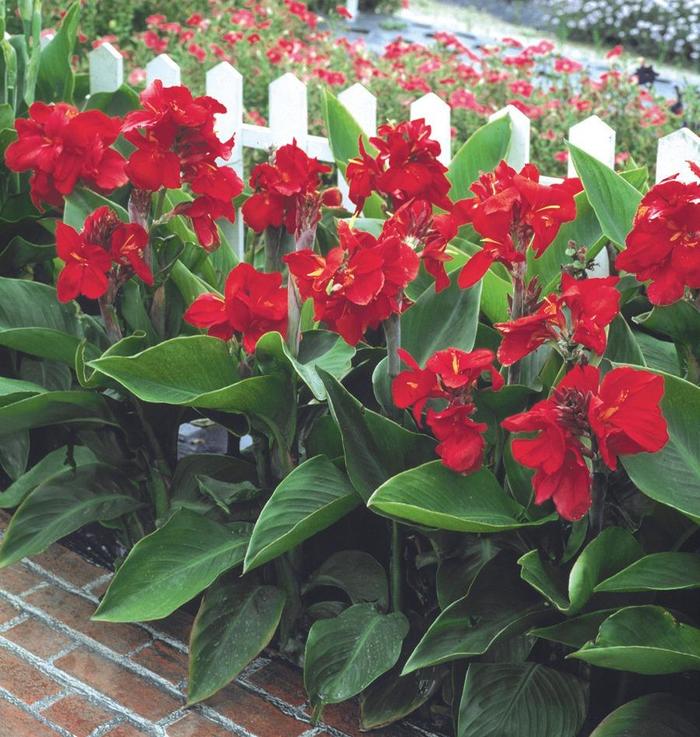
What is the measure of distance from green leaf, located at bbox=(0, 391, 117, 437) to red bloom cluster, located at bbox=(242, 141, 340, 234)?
0.48 meters

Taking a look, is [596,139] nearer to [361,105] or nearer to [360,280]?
[361,105]

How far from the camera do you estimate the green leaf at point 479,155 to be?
2553mm

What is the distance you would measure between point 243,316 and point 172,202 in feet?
2.90

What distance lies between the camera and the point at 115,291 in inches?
84.6

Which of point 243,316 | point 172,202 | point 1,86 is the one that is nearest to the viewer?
point 243,316

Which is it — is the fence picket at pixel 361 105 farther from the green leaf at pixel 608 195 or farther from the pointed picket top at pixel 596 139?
the green leaf at pixel 608 195

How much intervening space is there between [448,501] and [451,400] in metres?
0.16

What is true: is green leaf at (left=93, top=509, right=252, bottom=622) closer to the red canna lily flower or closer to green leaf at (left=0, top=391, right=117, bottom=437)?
green leaf at (left=0, top=391, right=117, bottom=437)

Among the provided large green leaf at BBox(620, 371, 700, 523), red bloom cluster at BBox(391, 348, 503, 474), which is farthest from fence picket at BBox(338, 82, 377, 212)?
large green leaf at BBox(620, 371, 700, 523)

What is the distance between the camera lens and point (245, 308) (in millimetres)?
1907

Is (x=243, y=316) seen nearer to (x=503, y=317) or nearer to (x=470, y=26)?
(x=503, y=317)

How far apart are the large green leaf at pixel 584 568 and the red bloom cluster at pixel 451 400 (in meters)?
0.18

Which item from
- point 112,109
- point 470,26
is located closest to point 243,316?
point 112,109

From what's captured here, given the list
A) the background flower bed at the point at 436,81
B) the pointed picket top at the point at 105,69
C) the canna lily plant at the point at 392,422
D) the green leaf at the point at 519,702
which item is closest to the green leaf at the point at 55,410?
the canna lily plant at the point at 392,422
